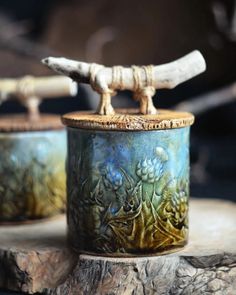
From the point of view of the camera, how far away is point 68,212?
3.92 feet

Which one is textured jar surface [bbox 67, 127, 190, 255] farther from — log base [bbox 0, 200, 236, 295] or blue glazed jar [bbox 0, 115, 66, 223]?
blue glazed jar [bbox 0, 115, 66, 223]

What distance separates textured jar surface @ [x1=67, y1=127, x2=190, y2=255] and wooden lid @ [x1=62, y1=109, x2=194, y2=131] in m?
0.01

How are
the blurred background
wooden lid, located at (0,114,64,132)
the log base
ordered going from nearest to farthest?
the log base → wooden lid, located at (0,114,64,132) → the blurred background

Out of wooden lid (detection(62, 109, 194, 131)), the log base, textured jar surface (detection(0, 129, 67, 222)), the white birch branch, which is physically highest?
the white birch branch

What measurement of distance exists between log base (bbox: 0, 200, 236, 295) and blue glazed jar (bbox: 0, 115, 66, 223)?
11cm

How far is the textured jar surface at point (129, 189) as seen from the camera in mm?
1106

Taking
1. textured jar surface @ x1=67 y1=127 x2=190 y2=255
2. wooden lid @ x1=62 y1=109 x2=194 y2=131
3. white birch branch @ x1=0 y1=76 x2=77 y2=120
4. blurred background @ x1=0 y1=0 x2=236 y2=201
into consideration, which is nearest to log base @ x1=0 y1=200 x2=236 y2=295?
textured jar surface @ x1=67 y1=127 x2=190 y2=255

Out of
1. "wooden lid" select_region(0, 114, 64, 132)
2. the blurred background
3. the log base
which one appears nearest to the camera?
the log base

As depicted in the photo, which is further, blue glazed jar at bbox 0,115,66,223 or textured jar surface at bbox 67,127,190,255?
blue glazed jar at bbox 0,115,66,223

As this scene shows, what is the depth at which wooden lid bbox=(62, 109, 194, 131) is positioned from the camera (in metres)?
1.10

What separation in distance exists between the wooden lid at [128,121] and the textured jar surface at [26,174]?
237 millimetres

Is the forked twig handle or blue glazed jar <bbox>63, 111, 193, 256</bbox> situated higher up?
the forked twig handle

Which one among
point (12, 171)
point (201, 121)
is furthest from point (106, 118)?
point (201, 121)

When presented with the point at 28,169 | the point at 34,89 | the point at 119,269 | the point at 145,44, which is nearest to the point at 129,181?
the point at 119,269
